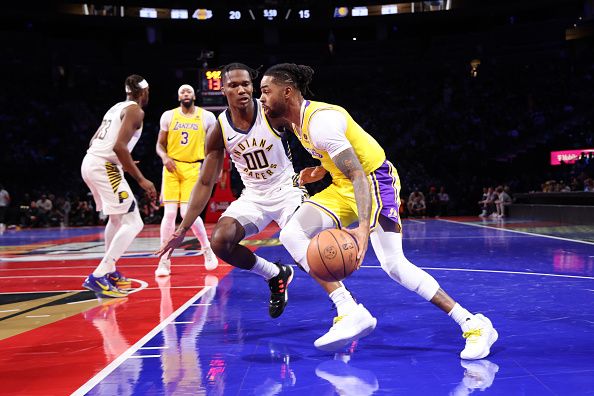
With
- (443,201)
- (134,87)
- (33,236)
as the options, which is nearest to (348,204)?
(134,87)

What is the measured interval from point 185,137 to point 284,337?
3.74m

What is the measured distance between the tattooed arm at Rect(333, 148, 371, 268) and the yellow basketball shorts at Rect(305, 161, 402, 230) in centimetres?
34

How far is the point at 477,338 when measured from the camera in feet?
10.1

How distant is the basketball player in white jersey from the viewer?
5.21 meters

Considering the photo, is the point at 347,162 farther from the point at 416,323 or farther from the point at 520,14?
the point at 520,14

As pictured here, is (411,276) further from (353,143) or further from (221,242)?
(221,242)

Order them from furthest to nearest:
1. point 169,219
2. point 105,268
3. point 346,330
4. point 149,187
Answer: point 169,219
point 105,268
point 149,187
point 346,330

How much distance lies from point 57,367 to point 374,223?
174 centimetres

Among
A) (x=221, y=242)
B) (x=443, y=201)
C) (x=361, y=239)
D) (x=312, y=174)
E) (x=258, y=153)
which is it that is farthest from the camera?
(x=443, y=201)

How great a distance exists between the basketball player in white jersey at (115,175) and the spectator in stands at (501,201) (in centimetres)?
1584

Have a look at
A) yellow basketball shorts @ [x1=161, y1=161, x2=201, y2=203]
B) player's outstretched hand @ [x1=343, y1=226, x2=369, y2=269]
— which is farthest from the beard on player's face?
player's outstretched hand @ [x1=343, y1=226, x2=369, y2=269]

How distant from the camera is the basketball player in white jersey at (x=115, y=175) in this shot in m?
5.21

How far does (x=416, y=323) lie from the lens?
Result: 155 inches

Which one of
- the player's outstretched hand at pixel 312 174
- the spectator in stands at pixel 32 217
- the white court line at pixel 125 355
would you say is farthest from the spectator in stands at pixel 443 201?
the player's outstretched hand at pixel 312 174
